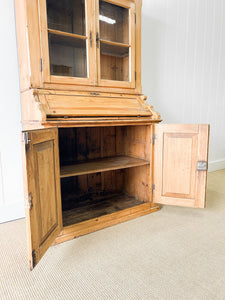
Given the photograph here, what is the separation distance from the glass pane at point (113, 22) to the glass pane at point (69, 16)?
167 mm

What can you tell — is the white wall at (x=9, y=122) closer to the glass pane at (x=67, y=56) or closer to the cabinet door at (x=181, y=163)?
the glass pane at (x=67, y=56)

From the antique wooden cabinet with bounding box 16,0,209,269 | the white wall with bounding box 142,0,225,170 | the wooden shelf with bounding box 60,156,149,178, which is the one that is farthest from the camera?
the white wall with bounding box 142,0,225,170

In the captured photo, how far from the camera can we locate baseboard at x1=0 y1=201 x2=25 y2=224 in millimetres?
1927

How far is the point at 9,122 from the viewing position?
1.88m

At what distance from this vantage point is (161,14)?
2684 millimetres

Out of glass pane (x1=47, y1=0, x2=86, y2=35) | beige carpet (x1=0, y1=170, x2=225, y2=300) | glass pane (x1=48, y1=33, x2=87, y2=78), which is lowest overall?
beige carpet (x1=0, y1=170, x2=225, y2=300)

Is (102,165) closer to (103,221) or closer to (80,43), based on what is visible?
(103,221)

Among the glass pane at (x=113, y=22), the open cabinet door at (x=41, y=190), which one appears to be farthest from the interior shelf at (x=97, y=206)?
the glass pane at (x=113, y=22)

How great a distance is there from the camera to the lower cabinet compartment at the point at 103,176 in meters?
1.85

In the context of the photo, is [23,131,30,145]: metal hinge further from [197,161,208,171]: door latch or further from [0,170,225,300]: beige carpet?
[197,161,208,171]: door latch

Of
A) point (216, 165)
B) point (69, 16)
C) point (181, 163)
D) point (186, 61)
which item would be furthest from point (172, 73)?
point (216, 165)

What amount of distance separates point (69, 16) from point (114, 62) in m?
0.51

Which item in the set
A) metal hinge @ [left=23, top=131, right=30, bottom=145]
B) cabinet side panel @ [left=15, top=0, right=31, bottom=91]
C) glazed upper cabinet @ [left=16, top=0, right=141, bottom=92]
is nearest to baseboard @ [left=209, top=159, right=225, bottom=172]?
glazed upper cabinet @ [left=16, top=0, right=141, bottom=92]

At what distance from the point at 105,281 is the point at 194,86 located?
9.48ft
